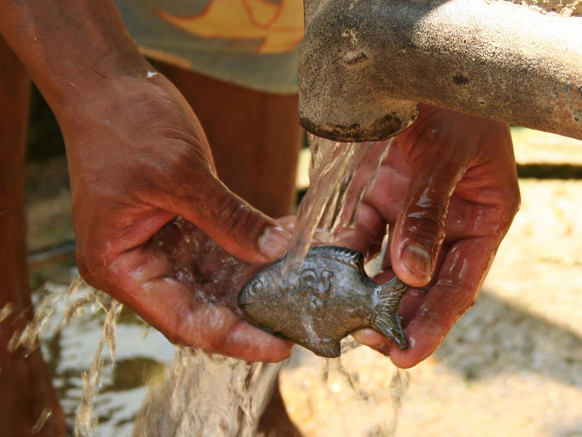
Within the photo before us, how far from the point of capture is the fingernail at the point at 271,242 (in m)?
1.45

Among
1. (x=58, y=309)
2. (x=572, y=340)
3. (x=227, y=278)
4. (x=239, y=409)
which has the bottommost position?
(x=58, y=309)

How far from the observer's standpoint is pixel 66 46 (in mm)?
A: 1504

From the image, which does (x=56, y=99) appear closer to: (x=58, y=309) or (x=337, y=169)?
(x=337, y=169)

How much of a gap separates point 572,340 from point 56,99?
1758mm

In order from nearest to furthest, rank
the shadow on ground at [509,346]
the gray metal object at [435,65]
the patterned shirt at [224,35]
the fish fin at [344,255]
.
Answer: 1. the gray metal object at [435,65]
2. the fish fin at [344,255]
3. the patterned shirt at [224,35]
4. the shadow on ground at [509,346]

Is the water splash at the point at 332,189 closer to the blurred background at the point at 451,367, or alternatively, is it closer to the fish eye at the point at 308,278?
the fish eye at the point at 308,278

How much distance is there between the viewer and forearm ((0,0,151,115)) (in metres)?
1.50

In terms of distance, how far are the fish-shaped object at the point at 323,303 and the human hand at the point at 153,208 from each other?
0.05m

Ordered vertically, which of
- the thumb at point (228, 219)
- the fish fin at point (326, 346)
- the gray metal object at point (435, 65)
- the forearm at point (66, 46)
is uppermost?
the gray metal object at point (435, 65)

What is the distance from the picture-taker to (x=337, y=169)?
1581 mm

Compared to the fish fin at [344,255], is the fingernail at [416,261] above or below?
above

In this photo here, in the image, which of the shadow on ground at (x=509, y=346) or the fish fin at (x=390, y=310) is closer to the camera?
the fish fin at (x=390, y=310)

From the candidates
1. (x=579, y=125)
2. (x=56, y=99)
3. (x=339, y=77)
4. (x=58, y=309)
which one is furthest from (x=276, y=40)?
(x=579, y=125)

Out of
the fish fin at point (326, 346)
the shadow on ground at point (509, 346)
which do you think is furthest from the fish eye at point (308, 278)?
the shadow on ground at point (509, 346)
